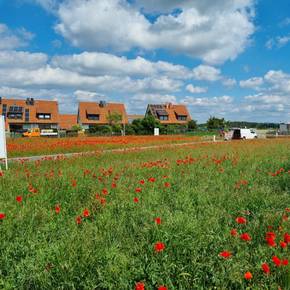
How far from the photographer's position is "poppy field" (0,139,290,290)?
2.73 meters

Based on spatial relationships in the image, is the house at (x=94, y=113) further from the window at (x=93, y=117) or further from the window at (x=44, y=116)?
the window at (x=44, y=116)

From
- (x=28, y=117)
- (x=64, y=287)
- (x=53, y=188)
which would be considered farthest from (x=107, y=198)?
(x=28, y=117)

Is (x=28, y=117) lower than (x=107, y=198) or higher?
higher

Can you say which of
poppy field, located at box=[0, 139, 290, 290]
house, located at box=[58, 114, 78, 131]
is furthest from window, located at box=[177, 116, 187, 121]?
poppy field, located at box=[0, 139, 290, 290]

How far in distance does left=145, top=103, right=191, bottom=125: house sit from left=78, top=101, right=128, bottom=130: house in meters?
8.70

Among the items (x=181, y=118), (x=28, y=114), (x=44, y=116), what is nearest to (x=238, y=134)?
(x=181, y=118)

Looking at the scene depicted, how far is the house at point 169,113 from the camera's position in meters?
80.6

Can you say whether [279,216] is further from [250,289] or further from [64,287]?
[64,287]

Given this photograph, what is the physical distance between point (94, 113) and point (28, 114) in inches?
638

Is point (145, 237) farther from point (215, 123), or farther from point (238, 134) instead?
point (215, 123)

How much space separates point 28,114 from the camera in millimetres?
70062

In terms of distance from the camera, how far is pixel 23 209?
14.4 feet

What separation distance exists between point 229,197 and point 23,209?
11.5 ft

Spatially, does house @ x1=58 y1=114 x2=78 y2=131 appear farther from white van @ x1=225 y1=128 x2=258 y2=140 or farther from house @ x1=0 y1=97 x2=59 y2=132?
white van @ x1=225 y1=128 x2=258 y2=140
